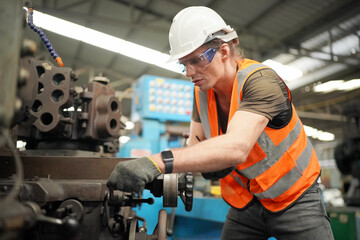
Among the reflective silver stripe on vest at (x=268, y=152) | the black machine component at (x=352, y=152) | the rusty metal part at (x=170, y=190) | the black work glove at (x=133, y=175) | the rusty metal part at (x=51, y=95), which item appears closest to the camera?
the black work glove at (x=133, y=175)

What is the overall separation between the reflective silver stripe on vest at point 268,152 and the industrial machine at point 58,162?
0.28 metres

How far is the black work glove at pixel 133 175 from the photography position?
870mm

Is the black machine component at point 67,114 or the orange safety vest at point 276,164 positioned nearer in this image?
the orange safety vest at point 276,164

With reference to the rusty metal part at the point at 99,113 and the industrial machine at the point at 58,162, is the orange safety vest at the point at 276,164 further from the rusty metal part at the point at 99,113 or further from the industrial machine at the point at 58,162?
the rusty metal part at the point at 99,113

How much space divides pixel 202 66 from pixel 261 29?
194 inches

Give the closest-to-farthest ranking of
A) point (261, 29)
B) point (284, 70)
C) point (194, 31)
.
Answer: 1. point (194, 31)
2. point (261, 29)
3. point (284, 70)

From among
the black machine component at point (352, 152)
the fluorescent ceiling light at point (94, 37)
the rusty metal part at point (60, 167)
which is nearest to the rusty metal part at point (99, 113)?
the rusty metal part at point (60, 167)

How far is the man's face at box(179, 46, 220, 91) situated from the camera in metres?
1.25

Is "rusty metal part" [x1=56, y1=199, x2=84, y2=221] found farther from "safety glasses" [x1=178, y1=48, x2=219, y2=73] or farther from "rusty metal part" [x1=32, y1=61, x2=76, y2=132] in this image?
"safety glasses" [x1=178, y1=48, x2=219, y2=73]

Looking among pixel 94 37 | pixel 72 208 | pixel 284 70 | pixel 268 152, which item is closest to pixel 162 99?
pixel 268 152

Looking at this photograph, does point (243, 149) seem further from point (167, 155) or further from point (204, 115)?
point (204, 115)

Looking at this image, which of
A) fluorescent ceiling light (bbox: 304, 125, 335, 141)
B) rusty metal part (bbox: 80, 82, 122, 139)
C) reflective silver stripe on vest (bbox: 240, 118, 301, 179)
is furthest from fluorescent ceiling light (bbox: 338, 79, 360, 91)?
rusty metal part (bbox: 80, 82, 122, 139)

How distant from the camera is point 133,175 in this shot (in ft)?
2.85

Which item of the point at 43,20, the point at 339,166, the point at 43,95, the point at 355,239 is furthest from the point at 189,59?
the point at 43,20
